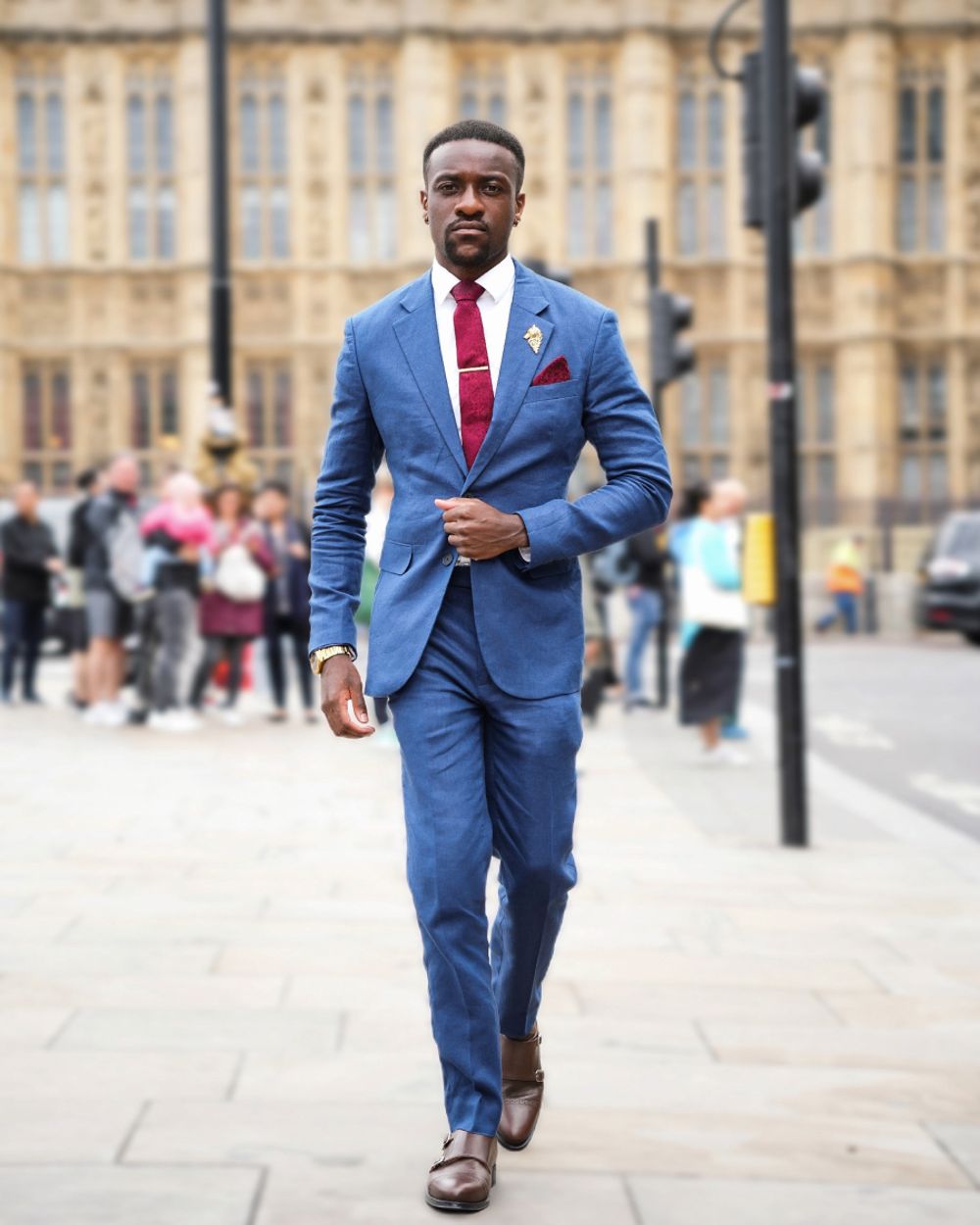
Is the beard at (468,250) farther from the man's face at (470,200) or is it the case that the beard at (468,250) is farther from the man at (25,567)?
the man at (25,567)

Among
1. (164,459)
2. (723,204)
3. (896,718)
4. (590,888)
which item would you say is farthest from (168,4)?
(590,888)

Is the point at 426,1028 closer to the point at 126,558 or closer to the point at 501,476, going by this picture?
the point at 501,476

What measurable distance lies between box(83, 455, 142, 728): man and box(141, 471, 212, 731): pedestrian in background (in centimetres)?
14

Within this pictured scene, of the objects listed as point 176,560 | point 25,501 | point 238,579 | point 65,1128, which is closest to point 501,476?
point 65,1128

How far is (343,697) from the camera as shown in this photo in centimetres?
343

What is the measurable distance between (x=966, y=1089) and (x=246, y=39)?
27785mm

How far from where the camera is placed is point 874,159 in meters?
29.7

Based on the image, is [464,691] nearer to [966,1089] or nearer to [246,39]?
[966,1089]

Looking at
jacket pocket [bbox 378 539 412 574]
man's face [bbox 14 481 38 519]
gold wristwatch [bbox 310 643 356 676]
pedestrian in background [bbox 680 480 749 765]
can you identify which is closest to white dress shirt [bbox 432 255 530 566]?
jacket pocket [bbox 378 539 412 574]

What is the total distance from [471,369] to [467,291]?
5.8 inches

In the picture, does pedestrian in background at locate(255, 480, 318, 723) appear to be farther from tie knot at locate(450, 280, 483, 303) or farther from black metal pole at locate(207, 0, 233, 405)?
tie knot at locate(450, 280, 483, 303)

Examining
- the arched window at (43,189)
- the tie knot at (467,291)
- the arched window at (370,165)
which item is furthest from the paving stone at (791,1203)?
the arched window at (43,189)

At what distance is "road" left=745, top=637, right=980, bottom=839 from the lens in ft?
32.7

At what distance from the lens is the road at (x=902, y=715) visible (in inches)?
393
